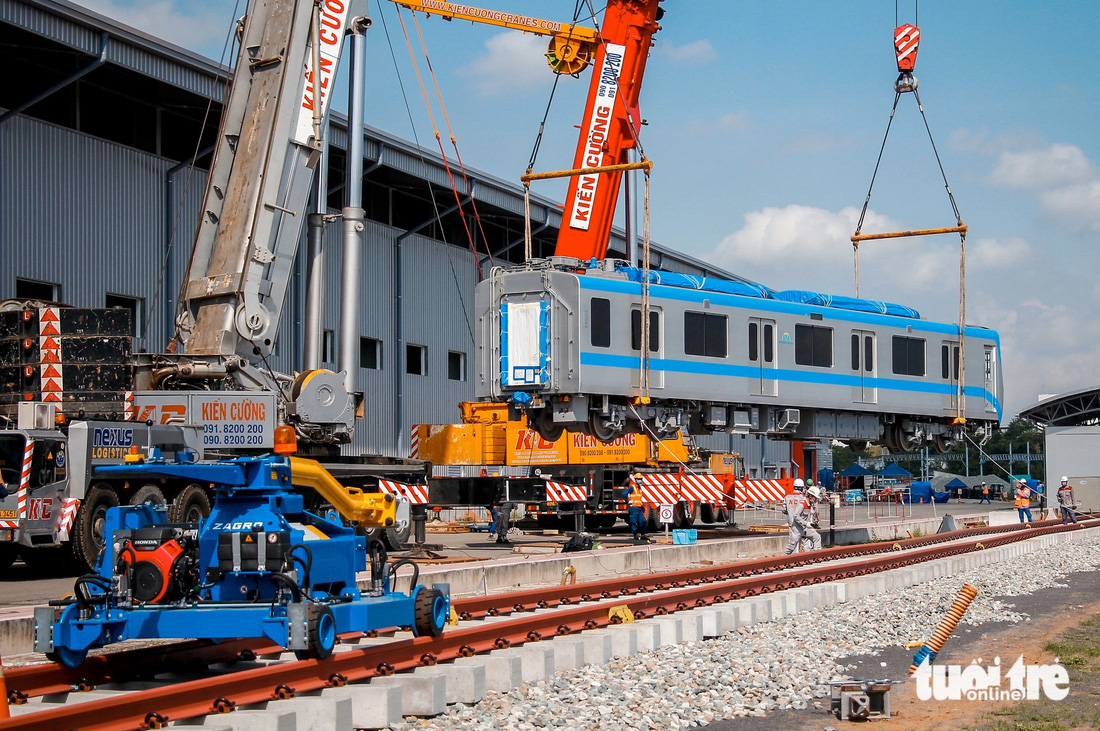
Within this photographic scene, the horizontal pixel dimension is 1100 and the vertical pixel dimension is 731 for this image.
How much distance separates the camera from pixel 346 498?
8523mm

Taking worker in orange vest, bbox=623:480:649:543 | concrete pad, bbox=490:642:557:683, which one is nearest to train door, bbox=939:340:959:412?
worker in orange vest, bbox=623:480:649:543

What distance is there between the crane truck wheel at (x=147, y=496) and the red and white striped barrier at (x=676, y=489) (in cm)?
859

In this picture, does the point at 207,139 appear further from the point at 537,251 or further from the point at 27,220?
the point at 537,251

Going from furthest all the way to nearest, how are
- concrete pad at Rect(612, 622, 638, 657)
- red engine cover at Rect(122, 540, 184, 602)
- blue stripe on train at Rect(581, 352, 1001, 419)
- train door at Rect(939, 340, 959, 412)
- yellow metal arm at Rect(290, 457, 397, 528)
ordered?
train door at Rect(939, 340, 959, 412), blue stripe on train at Rect(581, 352, 1001, 419), concrete pad at Rect(612, 622, 638, 657), yellow metal arm at Rect(290, 457, 397, 528), red engine cover at Rect(122, 540, 184, 602)

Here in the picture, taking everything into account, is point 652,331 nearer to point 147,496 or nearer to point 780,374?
point 780,374

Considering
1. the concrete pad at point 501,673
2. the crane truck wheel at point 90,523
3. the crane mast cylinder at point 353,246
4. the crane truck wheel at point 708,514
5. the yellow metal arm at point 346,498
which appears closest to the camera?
the yellow metal arm at point 346,498

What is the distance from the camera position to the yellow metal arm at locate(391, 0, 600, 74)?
23.3m

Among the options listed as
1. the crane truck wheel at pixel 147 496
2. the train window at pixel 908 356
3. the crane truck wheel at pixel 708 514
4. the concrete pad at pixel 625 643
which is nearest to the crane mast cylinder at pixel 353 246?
the crane truck wheel at pixel 147 496

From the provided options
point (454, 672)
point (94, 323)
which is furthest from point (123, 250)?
point (454, 672)

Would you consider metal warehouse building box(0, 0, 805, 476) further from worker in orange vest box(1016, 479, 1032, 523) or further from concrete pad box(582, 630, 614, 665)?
worker in orange vest box(1016, 479, 1032, 523)

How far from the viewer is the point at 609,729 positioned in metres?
7.11

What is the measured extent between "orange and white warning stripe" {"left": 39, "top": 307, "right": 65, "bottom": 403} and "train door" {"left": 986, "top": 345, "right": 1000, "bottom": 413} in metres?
17.5

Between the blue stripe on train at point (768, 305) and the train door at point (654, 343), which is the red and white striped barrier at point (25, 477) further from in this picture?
the train door at point (654, 343)

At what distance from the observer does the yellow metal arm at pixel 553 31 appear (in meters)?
23.3
